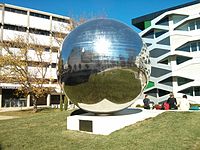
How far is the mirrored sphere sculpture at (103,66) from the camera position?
31.0 ft

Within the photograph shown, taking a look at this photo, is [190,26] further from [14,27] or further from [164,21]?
[14,27]

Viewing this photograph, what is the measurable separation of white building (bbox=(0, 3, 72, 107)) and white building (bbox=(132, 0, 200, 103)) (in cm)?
1632

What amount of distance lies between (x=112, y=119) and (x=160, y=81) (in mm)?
32963

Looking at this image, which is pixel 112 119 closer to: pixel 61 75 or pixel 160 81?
pixel 61 75

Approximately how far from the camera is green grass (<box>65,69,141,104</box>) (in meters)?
9.45

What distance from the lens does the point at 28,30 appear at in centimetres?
4662

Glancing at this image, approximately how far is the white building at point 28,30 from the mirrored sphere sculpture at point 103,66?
3187 cm

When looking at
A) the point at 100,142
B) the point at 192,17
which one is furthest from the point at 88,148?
the point at 192,17

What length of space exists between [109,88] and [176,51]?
108ft

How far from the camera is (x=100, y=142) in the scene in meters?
8.69

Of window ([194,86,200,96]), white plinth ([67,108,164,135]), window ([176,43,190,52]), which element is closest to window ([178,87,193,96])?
window ([194,86,200,96])

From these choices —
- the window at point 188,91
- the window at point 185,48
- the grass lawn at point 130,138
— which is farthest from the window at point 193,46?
the grass lawn at point 130,138

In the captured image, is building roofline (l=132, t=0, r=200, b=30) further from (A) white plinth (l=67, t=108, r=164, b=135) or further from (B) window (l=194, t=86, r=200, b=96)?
(A) white plinth (l=67, t=108, r=164, b=135)

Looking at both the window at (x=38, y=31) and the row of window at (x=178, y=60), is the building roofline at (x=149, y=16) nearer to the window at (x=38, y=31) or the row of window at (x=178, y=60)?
the row of window at (x=178, y=60)
